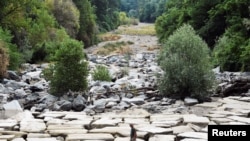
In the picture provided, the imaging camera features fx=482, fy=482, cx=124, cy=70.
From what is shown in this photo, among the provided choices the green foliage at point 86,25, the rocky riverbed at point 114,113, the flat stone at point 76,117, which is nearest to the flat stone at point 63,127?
the rocky riverbed at point 114,113

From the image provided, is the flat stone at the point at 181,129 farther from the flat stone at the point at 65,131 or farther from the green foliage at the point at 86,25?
the green foliage at the point at 86,25

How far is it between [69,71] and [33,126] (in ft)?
13.6

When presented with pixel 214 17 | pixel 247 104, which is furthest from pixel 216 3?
pixel 247 104

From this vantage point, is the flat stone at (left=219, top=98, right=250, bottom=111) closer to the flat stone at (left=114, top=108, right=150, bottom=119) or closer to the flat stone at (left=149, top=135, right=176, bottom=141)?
the flat stone at (left=114, top=108, right=150, bottom=119)

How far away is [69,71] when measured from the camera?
11953 mm

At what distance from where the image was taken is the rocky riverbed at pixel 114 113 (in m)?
7.30

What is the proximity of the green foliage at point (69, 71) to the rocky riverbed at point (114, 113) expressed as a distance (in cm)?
22

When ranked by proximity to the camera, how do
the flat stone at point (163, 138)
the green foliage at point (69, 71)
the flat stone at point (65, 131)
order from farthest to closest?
the green foliage at point (69, 71) → the flat stone at point (65, 131) → the flat stone at point (163, 138)

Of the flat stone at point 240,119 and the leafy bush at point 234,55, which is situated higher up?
the leafy bush at point 234,55

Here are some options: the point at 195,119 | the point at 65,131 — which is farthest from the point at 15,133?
the point at 195,119

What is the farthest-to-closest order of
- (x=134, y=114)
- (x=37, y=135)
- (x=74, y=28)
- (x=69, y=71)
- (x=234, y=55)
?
(x=74, y=28), (x=234, y=55), (x=69, y=71), (x=134, y=114), (x=37, y=135)

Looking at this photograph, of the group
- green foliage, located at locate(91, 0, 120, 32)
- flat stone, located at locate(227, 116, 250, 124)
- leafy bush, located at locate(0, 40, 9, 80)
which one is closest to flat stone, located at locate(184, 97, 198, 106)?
flat stone, located at locate(227, 116, 250, 124)

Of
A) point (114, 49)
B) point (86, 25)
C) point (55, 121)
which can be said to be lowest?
point (55, 121)

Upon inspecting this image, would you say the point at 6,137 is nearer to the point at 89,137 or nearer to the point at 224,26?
the point at 89,137
